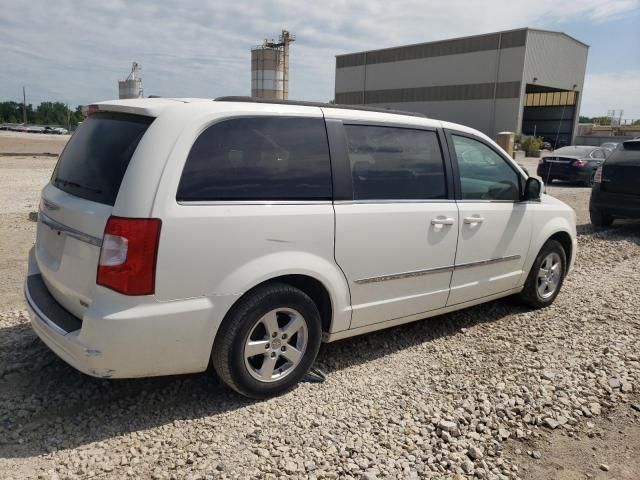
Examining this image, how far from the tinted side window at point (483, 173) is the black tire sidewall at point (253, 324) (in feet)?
5.59

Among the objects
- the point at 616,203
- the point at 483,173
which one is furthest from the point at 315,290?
the point at 616,203

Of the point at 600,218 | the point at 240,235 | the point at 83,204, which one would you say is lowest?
the point at 600,218

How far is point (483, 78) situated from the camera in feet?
165

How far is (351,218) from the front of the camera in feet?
11.1

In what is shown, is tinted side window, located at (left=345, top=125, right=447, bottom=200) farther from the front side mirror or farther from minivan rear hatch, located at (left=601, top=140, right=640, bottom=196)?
minivan rear hatch, located at (left=601, top=140, right=640, bottom=196)

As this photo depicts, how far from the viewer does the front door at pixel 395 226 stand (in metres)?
3.46

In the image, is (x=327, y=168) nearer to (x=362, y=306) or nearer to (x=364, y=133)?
(x=364, y=133)

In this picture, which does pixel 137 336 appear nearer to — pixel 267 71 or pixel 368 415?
pixel 368 415

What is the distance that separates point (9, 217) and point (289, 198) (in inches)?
282

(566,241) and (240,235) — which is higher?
(240,235)

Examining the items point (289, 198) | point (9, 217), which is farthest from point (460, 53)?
point (289, 198)

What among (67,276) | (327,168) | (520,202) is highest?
(327,168)

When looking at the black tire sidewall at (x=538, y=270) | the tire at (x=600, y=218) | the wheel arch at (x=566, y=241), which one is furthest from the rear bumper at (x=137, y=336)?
the tire at (x=600, y=218)

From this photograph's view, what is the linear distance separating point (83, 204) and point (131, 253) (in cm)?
53
